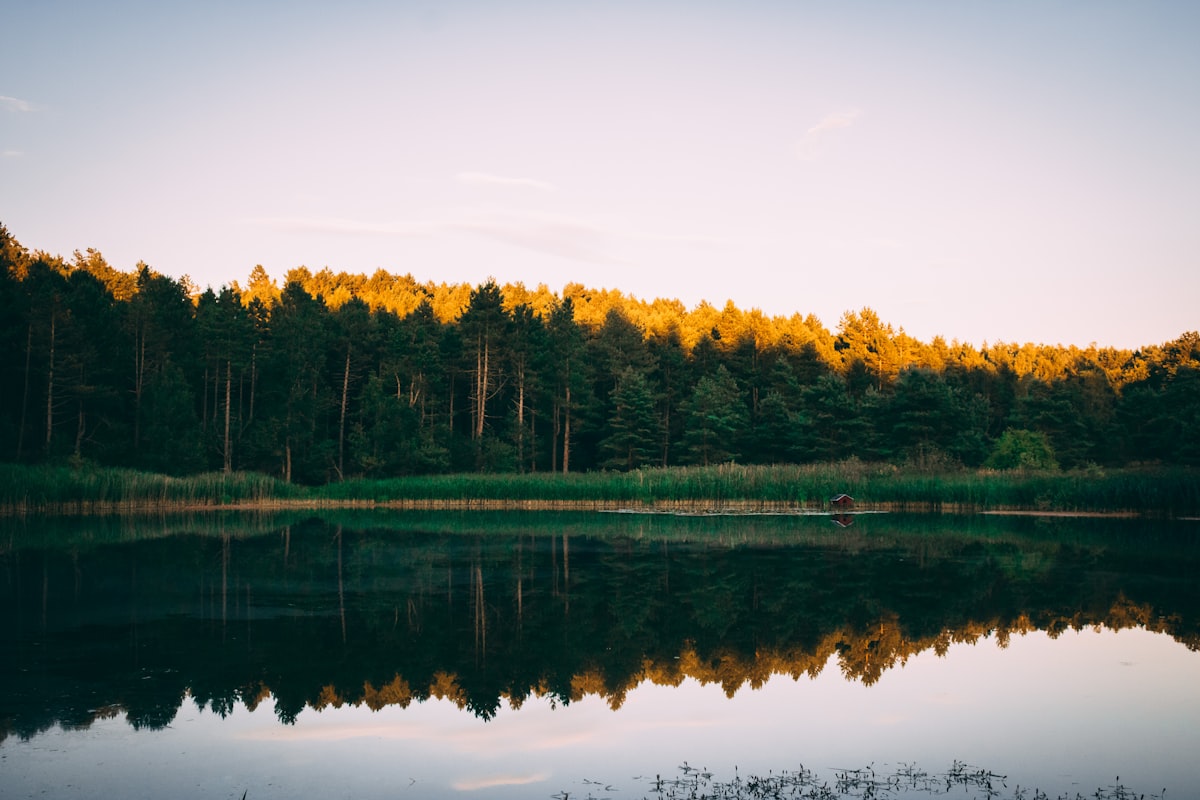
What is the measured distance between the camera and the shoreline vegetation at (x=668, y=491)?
111 ft

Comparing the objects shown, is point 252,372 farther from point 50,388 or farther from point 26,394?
point 26,394

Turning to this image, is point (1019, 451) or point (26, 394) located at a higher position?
point (26, 394)

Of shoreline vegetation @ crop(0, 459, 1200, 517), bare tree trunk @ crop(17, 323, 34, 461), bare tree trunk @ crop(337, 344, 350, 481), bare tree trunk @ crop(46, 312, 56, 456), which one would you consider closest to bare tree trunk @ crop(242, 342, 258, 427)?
bare tree trunk @ crop(337, 344, 350, 481)

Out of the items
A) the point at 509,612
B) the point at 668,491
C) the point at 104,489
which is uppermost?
the point at 104,489

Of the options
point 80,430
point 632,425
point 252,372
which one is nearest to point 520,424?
point 632,425

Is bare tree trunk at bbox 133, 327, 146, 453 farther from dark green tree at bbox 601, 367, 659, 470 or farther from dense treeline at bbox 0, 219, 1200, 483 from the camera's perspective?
dark green tree at bbox 601, 367, 659, 470

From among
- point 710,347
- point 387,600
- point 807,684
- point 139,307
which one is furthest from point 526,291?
point 807,684

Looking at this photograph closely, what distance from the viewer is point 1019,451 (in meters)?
50.8

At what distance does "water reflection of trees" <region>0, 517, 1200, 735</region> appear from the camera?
10961mm

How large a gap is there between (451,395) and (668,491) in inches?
1043

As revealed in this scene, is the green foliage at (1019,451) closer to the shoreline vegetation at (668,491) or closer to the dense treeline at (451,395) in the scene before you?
the dense treeline at (451,395)

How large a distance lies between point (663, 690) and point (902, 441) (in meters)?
49.2

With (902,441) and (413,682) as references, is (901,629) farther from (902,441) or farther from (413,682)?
(902,441)

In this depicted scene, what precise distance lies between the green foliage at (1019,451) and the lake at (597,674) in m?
29.2
